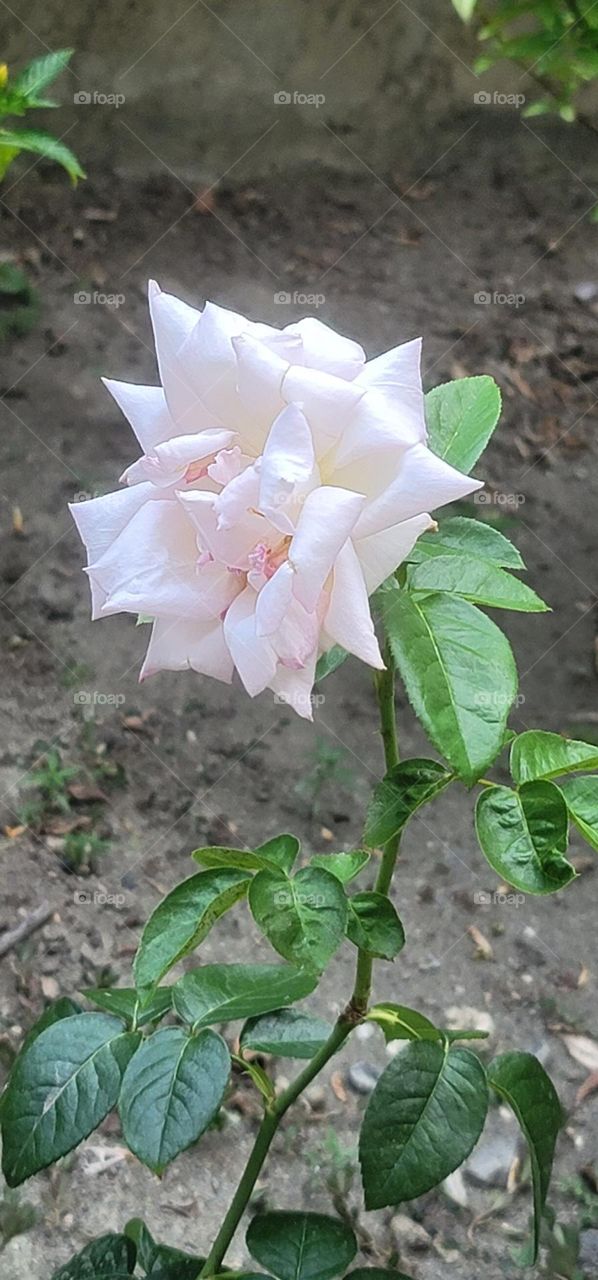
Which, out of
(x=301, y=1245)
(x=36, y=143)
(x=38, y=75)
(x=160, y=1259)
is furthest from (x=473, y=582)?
(x=38, y=75)

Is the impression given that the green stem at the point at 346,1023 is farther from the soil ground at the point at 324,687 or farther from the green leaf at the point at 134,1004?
the soil ground at the point at 324,687

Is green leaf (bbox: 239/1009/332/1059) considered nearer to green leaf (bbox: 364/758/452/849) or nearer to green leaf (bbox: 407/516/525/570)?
green leaf (bbox: 364/758/452/849)

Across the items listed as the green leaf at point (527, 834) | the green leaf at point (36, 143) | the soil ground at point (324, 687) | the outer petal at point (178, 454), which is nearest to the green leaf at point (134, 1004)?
the green leaf at point (527, 834)

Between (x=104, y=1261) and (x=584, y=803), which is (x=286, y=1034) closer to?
(x=104, y=1261)

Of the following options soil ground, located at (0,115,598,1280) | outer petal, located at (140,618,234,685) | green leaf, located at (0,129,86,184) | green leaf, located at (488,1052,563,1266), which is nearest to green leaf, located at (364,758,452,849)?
outer petal, located at (140,618,234,685)

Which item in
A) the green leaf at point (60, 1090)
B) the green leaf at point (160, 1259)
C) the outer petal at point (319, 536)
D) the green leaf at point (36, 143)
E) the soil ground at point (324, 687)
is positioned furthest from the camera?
the green leaf at point (36, 143)

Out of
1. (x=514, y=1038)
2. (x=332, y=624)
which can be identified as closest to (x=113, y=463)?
(x=514, y=1038)

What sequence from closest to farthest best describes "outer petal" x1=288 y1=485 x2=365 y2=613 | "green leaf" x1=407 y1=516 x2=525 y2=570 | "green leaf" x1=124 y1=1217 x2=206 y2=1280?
"outer petal" x1=288 y1=485 x2=365 y2=613
"green leaf" x1=407 y1=516 x2=525 y2=570
"green leaf" x1=124 y1=1217 x2=206 y2=1280
